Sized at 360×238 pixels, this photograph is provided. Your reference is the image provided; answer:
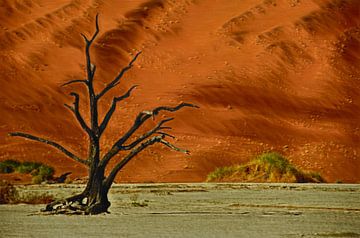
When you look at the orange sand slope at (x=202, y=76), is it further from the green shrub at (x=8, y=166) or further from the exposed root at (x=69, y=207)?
the exposed root at (x=69, y=207)

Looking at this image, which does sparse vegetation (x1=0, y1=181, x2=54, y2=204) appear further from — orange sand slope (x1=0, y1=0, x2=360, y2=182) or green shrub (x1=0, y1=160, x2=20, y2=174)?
orange sand slope (x1=0, y1=0, x2=360, y2=182)

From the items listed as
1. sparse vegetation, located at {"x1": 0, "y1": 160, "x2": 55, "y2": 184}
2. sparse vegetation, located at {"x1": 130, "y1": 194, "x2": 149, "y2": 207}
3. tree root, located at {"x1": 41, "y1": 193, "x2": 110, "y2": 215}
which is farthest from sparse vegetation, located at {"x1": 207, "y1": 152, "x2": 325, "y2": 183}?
tree root, located at {"x1": 41, "y1": 193, "x2": 110, "y2": 215}

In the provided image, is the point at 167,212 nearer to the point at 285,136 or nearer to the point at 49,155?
the point at 49,155

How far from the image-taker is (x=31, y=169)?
44.4 metres

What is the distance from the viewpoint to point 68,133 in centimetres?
5434

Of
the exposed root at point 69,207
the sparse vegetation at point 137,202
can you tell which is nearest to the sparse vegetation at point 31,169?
the sparse vegetation at point 137,202

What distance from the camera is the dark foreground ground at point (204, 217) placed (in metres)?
17.5

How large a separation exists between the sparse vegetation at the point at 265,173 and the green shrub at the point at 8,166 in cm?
976

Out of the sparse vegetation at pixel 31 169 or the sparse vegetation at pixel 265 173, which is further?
the sparse vegetation at pixel 265 173

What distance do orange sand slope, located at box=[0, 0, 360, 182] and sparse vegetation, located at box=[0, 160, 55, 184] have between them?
2164 millimetres

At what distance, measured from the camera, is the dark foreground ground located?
17.5 m

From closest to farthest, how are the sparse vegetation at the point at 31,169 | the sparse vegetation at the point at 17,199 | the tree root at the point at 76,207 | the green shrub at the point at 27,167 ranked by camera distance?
1. the tree root at the point at 76,207
2. the sparse vegetation at the point at 17,199
3. the sparse vegetation at the point at 31,169
4. the green shrub at the point at 27,167

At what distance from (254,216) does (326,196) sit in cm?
944

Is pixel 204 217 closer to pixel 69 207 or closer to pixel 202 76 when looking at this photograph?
pixel 69 207
